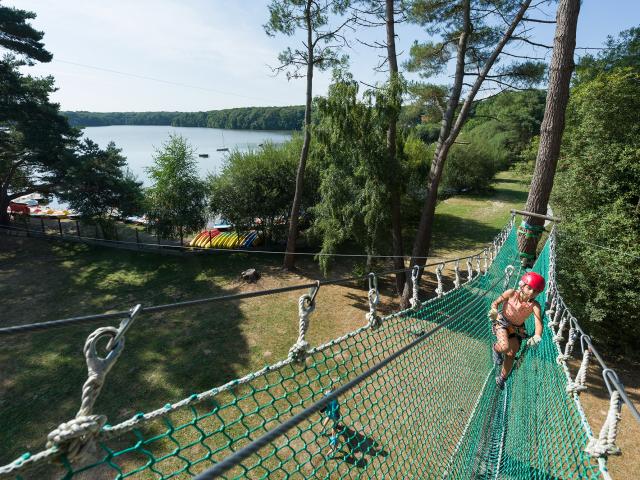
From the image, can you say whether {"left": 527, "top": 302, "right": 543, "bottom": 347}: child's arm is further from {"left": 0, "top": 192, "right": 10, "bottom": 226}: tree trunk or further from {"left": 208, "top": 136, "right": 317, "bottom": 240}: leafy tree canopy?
{"left": 0, "top": 192, "right": 10, "bottom": 226}: tree trunk

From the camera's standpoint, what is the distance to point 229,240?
43.1 ft

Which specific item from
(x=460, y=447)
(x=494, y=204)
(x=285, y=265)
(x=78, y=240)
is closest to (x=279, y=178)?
(x=285, y=265)

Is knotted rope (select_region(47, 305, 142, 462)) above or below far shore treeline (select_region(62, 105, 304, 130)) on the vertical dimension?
below

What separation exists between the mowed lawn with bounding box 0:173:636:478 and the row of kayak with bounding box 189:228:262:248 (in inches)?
27.8

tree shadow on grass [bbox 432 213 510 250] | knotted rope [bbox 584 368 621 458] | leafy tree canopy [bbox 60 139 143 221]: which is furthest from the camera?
tree shadow on grass [bbox 432 213 510 250]

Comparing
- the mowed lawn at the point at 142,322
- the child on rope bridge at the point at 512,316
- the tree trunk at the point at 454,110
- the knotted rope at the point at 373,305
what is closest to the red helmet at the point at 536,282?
the child on rope bridge at the point at 512,316

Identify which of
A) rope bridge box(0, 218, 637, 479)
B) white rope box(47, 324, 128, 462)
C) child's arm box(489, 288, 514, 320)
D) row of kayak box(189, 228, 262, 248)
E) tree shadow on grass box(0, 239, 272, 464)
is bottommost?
tree shadow on grass box(0, 239, 272, 464)

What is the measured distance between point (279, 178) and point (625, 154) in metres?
9.13

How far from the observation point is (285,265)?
11.6m

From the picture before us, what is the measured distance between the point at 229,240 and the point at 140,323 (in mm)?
5324

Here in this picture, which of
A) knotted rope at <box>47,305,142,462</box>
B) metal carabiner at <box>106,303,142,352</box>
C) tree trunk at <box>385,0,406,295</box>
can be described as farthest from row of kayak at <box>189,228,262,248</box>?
knotted rope at <box>47,305,142,462</box>

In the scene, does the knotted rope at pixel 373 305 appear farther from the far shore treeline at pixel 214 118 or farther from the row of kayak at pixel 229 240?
the far shore treeline at pixel 214 118

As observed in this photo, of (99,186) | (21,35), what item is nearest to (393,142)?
(99,186)

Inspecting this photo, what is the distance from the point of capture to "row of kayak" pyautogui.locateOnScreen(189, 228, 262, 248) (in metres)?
12.9
